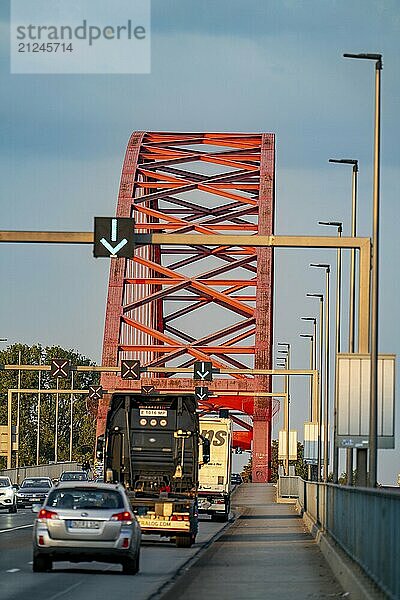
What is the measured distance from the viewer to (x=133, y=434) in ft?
129

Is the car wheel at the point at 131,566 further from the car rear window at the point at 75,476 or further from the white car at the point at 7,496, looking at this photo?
the car rear window at the point at 75,476

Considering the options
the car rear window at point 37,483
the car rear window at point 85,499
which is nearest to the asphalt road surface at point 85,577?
the car rear window at point 85,499

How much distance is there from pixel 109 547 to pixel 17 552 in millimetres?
7397

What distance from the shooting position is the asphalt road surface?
21.2m

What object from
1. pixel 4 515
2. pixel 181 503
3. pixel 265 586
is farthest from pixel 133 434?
pixel 4 515

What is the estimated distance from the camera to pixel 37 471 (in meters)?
101

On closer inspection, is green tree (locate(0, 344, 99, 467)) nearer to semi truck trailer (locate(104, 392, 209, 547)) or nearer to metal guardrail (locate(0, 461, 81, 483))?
metal guardrail (locate(0, 461, 81, 483))

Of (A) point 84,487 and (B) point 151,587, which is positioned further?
(A) point 84,487

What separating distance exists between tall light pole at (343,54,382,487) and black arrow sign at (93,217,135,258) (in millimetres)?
5117

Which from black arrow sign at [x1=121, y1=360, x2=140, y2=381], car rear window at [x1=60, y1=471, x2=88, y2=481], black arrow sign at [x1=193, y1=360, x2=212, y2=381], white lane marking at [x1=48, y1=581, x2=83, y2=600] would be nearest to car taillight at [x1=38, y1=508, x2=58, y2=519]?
white lane marking at [x1=48, y1=581, x2=83, y2=600]

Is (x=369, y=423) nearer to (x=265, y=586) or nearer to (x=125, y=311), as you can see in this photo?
(x=265, y=586)

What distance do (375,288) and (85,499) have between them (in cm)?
957

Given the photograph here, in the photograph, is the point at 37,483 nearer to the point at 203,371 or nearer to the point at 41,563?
the point at 203,371

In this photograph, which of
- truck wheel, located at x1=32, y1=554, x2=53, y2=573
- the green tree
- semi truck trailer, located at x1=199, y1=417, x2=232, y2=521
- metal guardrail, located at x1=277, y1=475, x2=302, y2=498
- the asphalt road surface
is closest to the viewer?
the asphalt road surface
